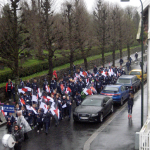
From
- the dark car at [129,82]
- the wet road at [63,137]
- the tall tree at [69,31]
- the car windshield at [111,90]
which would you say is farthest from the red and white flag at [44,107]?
the tall tree at [69,31]

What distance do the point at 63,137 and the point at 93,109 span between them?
10.9 ft

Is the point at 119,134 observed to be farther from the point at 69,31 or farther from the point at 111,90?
the point at 69,31

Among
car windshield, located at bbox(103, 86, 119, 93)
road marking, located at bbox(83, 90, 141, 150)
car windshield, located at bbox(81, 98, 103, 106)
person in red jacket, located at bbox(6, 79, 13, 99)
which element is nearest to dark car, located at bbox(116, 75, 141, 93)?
car windshield, located at bbox(103, 86, 119, 93)

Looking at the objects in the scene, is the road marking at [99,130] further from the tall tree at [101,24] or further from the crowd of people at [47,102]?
the tall tree at [101,24]

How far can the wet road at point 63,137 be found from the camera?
1357 cm

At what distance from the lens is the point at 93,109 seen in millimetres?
17641

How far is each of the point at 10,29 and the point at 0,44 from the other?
1.29 m

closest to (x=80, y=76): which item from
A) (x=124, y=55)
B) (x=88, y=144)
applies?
(x=88, y=144)

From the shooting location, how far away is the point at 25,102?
17.7 m

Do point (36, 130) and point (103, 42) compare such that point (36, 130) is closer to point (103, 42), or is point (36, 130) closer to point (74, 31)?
point (74, 31)

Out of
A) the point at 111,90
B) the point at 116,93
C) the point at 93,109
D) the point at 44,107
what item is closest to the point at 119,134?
the point at 93,109

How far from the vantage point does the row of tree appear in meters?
21.2

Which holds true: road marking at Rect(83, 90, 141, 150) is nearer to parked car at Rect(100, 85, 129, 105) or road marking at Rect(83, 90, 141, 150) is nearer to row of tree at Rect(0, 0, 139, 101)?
parked car at Rect(100, 85, 129, 105)

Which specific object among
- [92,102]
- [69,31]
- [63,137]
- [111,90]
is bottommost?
[63,137]
